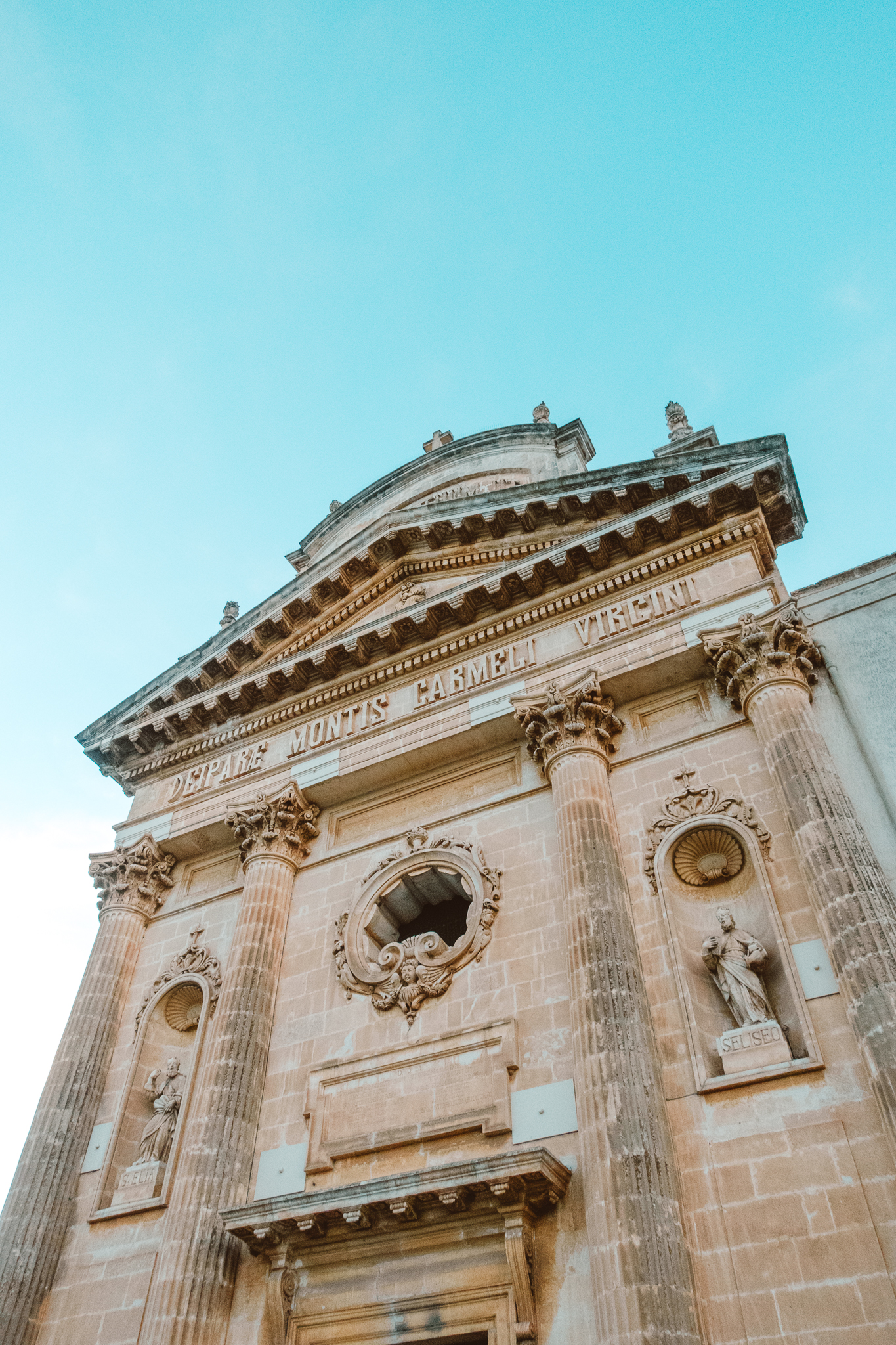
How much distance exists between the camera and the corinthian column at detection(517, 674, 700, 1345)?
8.40 metres

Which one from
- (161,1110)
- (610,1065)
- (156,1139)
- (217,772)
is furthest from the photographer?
(217,772)

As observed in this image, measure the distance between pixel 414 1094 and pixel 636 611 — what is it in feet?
22.6

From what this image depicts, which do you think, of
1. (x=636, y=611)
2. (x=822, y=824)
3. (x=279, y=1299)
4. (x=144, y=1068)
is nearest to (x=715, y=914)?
(x=822, y=824)

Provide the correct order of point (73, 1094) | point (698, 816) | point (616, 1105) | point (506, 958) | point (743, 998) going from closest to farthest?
1. point (616, 1105)
2. point (743, 998)
3. point (698, 816)
4. point (506, 958)
5. point (73, 1094)

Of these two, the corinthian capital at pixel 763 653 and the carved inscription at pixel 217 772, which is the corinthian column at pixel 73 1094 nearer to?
the carved inscription at pixel 217 772

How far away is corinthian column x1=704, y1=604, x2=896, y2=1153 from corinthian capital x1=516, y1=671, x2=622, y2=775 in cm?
150

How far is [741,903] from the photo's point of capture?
11.3 meters

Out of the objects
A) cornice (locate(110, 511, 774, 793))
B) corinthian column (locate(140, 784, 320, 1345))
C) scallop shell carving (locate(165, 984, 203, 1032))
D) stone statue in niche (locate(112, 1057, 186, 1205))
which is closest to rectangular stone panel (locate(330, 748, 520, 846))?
corinthian column (locate(140, 784, 320, 1345))

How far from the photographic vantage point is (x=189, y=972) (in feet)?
47.8

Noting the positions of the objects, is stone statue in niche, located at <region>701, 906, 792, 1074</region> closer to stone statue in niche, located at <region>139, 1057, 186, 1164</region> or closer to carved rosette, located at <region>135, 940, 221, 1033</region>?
carved rosette, located at <region>135, 940, 221, 1033</region>

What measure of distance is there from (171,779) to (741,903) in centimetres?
1019

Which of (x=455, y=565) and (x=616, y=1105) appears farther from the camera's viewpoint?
(x=455, y=565)

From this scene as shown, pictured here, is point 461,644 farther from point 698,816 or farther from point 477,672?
point 698,816

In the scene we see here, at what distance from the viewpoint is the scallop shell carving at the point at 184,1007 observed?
1463 cm
